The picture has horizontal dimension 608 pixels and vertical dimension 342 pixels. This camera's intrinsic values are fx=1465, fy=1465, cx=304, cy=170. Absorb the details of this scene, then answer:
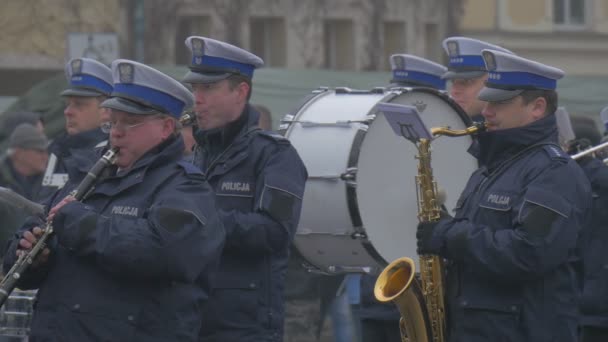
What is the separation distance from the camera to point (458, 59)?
7957 mm

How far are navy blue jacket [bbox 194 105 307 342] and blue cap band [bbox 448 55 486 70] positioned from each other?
5.69 ft

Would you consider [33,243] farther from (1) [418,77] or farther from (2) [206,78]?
(1) [418,77]

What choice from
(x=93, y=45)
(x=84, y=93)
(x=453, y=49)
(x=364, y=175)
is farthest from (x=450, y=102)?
(x=93, y=45)

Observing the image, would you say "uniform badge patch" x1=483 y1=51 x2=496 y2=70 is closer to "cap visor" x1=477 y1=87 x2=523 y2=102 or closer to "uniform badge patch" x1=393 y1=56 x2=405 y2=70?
"cap visor" x1=477 y1=87 x2=523 y2=102

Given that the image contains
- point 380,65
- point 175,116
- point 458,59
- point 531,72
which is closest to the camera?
point 175,116

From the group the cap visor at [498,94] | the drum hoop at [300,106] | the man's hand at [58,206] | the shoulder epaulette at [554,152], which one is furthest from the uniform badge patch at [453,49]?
the man's hand at [58,206]

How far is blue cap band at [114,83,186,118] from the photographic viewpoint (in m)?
5.50

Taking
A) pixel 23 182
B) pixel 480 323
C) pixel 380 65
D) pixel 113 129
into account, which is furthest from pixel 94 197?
pixel 380 65

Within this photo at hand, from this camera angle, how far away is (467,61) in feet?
25.9

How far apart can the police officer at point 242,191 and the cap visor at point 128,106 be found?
854mm

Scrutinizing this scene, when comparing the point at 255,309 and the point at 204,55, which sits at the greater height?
the point at 204,55

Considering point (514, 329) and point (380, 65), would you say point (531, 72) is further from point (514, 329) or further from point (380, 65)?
point (380, 65)

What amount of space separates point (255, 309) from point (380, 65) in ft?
59.8

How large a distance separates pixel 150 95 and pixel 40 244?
0.70 meters
